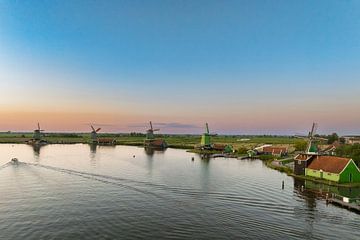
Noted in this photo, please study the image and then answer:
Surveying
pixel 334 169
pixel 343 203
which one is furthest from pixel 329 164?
pixel 343 203

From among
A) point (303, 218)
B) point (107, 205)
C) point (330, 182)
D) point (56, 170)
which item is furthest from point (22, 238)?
point (330, 182)

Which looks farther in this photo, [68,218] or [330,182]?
[330,182]

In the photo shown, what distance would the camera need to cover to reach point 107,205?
36.3 m

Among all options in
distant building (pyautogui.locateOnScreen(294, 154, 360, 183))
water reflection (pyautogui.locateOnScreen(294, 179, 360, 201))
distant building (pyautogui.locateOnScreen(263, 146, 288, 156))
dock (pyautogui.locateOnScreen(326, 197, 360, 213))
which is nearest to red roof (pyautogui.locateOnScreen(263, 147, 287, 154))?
distant building (pyautogui.locateOnScreen(263, 146, 288, 156))

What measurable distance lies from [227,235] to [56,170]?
43.8 meters

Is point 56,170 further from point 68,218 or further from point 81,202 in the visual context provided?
point 68,218

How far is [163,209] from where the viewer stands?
34906mm

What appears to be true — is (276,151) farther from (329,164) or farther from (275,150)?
(329,164)

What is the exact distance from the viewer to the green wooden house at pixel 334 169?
50.4m

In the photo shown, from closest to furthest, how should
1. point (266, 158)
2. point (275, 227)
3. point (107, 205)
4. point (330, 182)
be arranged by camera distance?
1. point (275, 227)
2. point (107, 205)
3. point (330, 182)
4. point (266, 158)

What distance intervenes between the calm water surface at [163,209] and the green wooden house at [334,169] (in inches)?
189

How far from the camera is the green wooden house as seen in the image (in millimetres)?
50406

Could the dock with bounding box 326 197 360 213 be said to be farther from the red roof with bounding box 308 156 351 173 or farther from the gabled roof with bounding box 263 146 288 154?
the gabled roof with bounding box 263 146 288 154

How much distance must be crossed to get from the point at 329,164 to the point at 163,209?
105 feet
